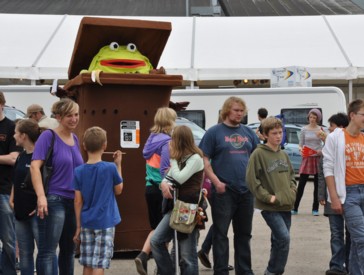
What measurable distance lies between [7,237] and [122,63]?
2.48m

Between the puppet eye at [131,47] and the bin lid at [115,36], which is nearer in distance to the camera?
the bin lid at [115,36]

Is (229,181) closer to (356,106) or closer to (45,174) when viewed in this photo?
(356,106)

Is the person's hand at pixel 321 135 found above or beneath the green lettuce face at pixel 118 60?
beneath

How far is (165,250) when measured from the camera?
6336mm

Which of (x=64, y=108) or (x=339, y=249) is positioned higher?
(x=64, y=108)

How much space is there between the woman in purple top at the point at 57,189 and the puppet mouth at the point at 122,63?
6.77 ft

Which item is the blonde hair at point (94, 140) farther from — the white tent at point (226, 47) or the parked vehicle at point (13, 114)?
the white tent at point (226, 47)

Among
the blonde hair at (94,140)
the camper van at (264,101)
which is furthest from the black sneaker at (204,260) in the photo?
the camper van at (264,101)

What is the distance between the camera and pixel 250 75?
23797 millimetres

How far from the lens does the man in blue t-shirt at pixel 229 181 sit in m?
6.70

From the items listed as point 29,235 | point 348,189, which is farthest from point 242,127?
point 29,235

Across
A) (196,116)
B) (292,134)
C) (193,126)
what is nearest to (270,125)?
(193,126)

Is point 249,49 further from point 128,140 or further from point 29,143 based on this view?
point 29,143

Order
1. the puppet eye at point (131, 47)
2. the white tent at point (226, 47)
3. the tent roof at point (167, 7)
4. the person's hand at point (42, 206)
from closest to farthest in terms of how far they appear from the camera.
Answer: the person's hand at point (42, 206) → the puppet eye at point (131, 47) → the white tent at point (226, 47) → the tent roof at point (167, 7)
